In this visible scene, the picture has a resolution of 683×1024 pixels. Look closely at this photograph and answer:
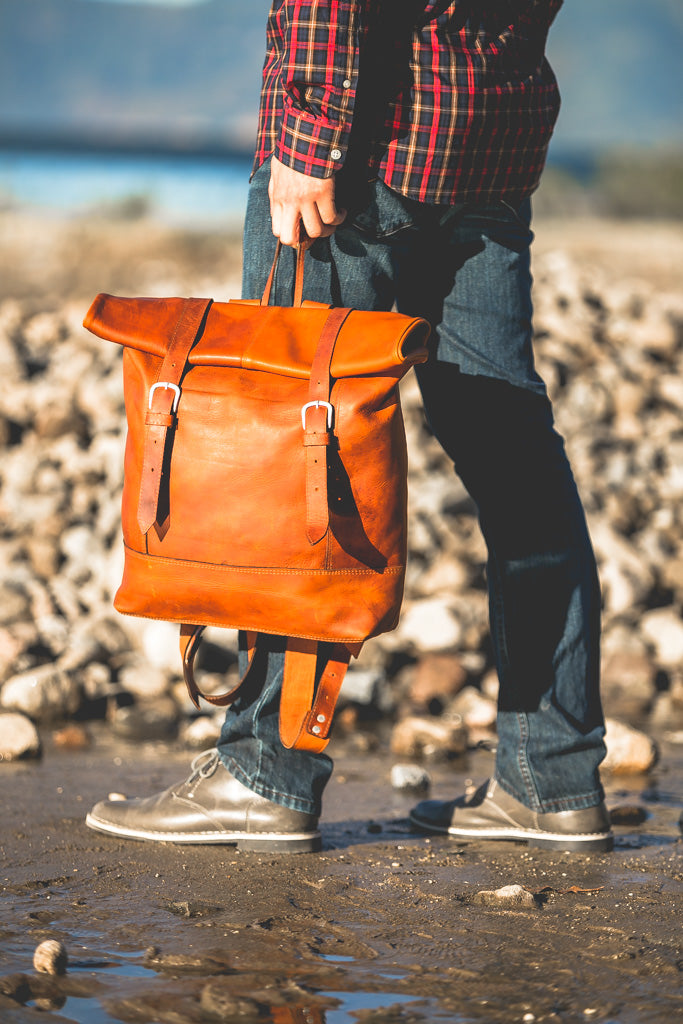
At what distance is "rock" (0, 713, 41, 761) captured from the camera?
3.21 m

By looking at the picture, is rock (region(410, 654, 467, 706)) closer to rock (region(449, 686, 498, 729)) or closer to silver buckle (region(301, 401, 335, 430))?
rock (region(449, 686, 498, 729))

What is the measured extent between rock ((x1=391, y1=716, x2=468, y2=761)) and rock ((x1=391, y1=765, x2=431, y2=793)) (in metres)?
0.30

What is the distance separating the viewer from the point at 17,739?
322 centimetres

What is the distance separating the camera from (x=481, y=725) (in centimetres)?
381

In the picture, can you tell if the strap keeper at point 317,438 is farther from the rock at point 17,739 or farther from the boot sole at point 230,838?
the rock at point 17,739

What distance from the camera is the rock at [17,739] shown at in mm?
3207

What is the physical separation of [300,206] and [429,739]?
1731 millimetres

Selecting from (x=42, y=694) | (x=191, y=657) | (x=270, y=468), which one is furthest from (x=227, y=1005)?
(x=42, y=694)

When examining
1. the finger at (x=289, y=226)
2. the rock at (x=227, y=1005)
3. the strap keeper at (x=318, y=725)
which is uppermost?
the finger at (x=289, y=226)

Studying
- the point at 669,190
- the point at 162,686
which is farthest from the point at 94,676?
the point at 669,190

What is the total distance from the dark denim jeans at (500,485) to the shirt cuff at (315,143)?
18 centimetres

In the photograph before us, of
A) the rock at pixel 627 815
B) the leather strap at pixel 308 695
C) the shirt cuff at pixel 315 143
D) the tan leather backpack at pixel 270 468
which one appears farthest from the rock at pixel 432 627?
the shirt cuff at pixel 315 143

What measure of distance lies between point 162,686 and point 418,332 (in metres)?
2.04

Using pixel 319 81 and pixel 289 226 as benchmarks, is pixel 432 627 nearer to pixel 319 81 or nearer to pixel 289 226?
pixel 289 226
